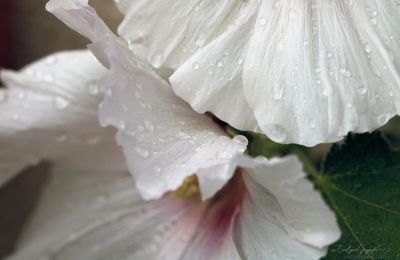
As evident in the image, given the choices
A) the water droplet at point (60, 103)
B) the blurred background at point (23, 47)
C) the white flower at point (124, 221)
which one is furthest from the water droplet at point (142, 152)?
the blurred background at point (23, 47)

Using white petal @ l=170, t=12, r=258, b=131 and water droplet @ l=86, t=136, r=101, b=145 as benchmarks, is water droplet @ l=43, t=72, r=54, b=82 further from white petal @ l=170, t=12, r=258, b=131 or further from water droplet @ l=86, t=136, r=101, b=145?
white petal @ l=170, t=12, r=258, b=131

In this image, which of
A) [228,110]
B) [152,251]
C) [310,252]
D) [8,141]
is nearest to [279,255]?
[310,252]

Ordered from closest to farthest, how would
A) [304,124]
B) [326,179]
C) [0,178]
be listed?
[304,124] < [326,179] < [0,178]

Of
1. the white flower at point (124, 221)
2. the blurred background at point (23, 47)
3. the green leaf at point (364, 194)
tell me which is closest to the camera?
the green leaf at point (364, 194)

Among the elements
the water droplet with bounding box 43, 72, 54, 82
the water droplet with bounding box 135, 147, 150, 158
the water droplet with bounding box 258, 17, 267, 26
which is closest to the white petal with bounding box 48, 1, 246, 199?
the water droplet with bounding box 135, 147, 150, 158

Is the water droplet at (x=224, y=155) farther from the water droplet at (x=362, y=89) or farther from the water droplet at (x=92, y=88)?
the water droplet at (x=92, y=88)

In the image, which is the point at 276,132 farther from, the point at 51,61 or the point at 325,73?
the point at 51,61

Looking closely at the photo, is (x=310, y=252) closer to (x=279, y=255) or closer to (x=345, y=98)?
(x=279, y=255)
